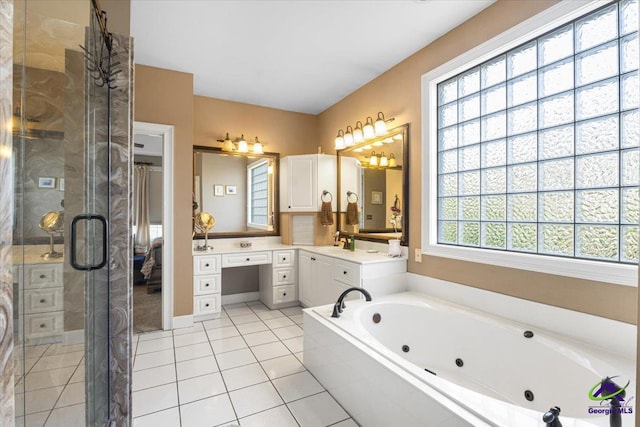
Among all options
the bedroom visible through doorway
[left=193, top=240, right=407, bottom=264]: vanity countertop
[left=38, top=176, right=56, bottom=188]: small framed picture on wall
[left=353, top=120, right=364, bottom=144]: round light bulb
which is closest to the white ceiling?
[left=353, top=120, right=364, bottom=144]: round light bulb

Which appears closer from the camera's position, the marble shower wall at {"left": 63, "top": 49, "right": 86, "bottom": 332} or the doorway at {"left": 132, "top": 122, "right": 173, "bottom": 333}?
the marble shower wall at {"left": 63, "top": 49, "right": 86, "bottom": 332}

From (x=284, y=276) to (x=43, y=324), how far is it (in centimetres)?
286

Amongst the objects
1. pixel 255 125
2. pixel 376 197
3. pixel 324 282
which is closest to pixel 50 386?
pixel 324 282

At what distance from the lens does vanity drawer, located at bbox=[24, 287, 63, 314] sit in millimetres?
906

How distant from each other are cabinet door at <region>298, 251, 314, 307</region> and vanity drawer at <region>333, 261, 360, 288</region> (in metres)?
0.56

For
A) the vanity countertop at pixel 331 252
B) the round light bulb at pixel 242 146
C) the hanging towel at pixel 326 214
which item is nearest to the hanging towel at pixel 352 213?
the hanging towel at pixel 326 214

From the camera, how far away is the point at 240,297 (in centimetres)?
405

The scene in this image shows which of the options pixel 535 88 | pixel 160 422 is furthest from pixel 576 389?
pixel 160 422

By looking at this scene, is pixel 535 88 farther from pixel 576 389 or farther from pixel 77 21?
pixel 77 21

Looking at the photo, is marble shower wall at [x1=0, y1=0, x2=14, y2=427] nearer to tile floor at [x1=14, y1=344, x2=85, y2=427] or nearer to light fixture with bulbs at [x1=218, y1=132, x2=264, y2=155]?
tile floor at [x1=14, y1=344, x2=85, y2=427]

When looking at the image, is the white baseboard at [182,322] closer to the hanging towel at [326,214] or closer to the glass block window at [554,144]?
the hanging towel at [326,214]

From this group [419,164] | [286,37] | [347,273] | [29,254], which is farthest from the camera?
[347,273]

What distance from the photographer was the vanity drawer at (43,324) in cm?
90

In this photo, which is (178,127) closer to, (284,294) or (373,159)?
(373,159)
